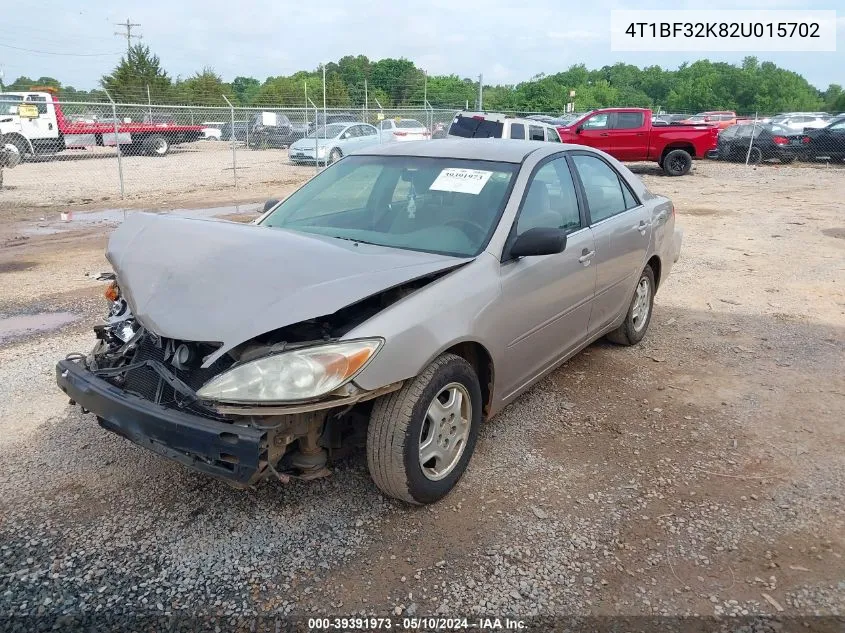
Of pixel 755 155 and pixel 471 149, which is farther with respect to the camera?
pixel 755 155

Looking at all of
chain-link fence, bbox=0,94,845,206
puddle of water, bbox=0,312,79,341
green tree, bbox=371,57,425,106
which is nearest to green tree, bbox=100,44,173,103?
chain-link fence, bbox=0,94,845,206

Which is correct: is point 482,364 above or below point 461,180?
below

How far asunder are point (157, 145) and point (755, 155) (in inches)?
880

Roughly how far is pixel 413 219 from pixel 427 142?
0.92 m

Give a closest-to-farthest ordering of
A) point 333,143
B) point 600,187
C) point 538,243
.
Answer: point 538,243
point 600,187
point 333,143

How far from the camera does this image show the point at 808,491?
325 cm

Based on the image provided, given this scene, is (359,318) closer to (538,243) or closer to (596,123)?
(538,243)

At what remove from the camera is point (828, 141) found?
22312mm

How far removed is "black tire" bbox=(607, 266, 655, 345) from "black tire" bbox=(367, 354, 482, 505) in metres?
2.49

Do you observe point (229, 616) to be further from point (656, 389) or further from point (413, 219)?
point (656, 389)

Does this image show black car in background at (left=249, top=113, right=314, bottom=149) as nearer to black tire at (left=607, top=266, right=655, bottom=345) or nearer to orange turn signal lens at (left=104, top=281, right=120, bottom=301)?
black tire at (left=607, top=266, right=655, bottom=345)

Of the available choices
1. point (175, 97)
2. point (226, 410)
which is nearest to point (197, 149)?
point (175, 97)

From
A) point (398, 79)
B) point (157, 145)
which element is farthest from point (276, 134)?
point (398, 79)

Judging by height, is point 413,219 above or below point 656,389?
above
